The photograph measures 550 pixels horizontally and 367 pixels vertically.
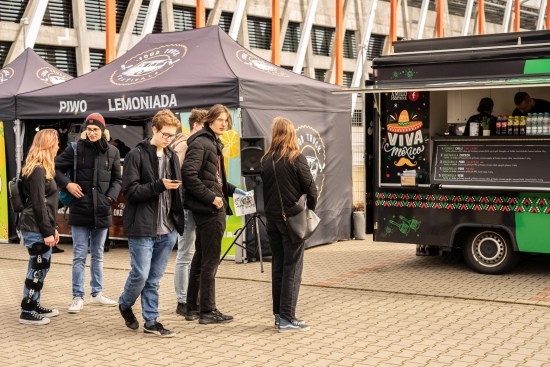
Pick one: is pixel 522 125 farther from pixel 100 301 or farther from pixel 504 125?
pixel 100 301

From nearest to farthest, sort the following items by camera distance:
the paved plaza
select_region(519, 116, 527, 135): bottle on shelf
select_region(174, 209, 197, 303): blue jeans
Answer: the paved plaza, select_region(174, 209, 197, 303): blue jeans, select_region(519, 116, 527, 135): bottle on shelf

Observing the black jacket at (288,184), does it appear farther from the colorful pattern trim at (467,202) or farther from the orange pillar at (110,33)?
the orange pillar at (110,33)

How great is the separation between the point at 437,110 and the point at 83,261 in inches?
203

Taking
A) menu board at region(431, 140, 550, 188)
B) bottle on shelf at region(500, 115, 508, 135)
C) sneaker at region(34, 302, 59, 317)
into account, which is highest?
bottle on shelf at region(500, 115, 508, 135)

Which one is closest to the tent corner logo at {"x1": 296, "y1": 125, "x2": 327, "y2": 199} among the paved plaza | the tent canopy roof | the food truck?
the tent canopy roof

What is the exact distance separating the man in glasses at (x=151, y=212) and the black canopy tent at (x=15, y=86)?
7367 mm

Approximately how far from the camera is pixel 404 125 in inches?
443

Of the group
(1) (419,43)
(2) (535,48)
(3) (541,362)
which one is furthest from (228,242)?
(3) (541,362)

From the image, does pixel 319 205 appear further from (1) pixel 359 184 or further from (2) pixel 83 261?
(2) pixel 83 261

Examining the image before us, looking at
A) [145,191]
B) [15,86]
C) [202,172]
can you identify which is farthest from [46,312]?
[15,86]

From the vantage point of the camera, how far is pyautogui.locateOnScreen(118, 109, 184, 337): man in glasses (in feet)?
23.5

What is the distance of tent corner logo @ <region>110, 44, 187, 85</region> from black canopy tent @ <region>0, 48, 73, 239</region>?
201 cm

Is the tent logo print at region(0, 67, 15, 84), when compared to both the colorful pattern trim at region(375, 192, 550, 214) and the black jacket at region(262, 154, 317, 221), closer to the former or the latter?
the colorful pattern trim at region(375, 192, 550, 214)

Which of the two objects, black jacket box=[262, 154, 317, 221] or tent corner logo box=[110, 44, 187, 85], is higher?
tent corner logo box=[110, 44, 187, 85]
